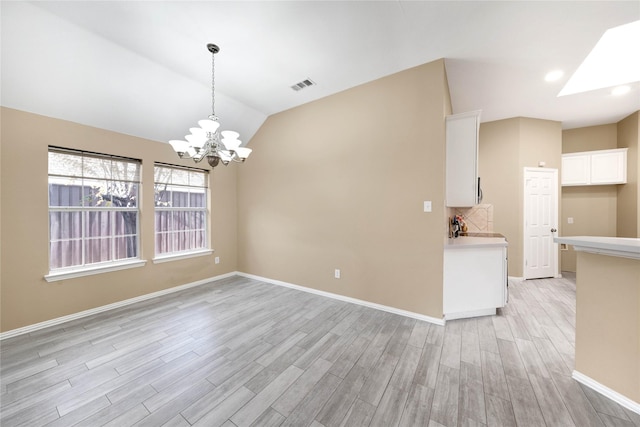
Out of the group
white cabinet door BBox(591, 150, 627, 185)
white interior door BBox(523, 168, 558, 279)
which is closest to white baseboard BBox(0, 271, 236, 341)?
white interior door BBox(523, 168, 558, 279)

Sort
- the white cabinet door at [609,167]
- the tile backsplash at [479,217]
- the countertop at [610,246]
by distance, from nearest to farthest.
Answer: the countertop at [610,246] < the white cabinet door at [609,167] < the tile backsplash at [479,217]

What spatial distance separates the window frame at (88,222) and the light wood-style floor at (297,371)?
669 millimetres

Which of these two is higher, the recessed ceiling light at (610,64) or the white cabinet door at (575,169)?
the recessed ceiling light at (610,64)

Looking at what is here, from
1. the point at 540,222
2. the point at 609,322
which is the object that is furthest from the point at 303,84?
the point at 540,222

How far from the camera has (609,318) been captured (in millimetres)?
1650

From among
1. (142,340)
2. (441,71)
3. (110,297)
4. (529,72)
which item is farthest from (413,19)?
(110,297)

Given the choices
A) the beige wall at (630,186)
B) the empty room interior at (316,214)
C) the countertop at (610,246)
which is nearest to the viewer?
the countertop at (610,246)

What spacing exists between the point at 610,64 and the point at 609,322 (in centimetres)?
370

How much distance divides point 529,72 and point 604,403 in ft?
11.6

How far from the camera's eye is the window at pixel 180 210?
3854 mm

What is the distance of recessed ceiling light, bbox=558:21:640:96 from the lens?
2.70m

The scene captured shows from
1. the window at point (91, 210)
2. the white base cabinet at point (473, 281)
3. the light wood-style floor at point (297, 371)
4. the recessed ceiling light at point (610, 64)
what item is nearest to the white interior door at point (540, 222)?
the recessed ceiling light at point (610, 64)

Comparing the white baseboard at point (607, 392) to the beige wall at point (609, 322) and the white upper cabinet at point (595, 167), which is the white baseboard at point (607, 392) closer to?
the beige wall at point (609, 322)

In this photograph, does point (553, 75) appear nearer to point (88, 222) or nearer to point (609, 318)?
point (609, 318)
